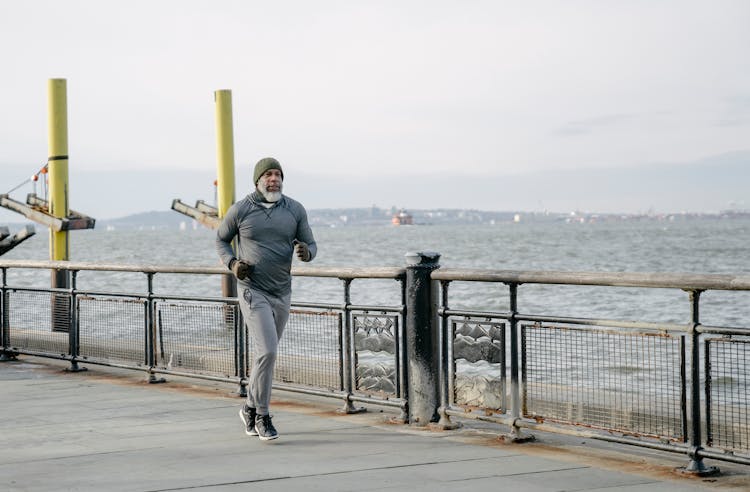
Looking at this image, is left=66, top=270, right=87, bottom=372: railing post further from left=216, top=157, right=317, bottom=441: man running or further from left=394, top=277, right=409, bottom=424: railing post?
left=394, top=277, right=409, bottom=424: railing post

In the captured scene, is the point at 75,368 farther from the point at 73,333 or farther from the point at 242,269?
the point at 242,269

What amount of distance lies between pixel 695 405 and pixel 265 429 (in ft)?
9.73

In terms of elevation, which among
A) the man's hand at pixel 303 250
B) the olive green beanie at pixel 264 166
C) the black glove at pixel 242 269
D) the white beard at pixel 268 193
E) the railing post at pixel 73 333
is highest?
the olive green beanie at pixel 264 166

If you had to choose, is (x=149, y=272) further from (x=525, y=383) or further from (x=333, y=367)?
(x=525, y=383)

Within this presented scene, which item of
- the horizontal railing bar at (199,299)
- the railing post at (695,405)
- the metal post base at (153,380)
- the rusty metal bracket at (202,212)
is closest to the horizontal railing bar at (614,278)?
the railing post at (695,405)

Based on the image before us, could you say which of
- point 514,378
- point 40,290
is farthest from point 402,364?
point 40,290

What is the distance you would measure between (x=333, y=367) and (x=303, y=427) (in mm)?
872

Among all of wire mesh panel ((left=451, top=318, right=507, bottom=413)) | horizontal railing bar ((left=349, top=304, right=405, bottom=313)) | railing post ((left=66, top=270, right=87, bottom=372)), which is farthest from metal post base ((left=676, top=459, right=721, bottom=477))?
railing post ((left=66, top=270, right=87, bottom=372))

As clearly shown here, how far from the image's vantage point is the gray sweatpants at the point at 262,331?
801 cm

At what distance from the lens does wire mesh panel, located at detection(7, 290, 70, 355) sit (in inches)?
490

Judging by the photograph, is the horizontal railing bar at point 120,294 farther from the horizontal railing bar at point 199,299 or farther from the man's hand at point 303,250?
the man's hand at point 303,250

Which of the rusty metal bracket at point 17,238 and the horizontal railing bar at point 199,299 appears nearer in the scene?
the horizontal railing bar at point 199,299

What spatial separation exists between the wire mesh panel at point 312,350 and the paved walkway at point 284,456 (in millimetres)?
244

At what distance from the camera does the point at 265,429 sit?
26.2 ft
